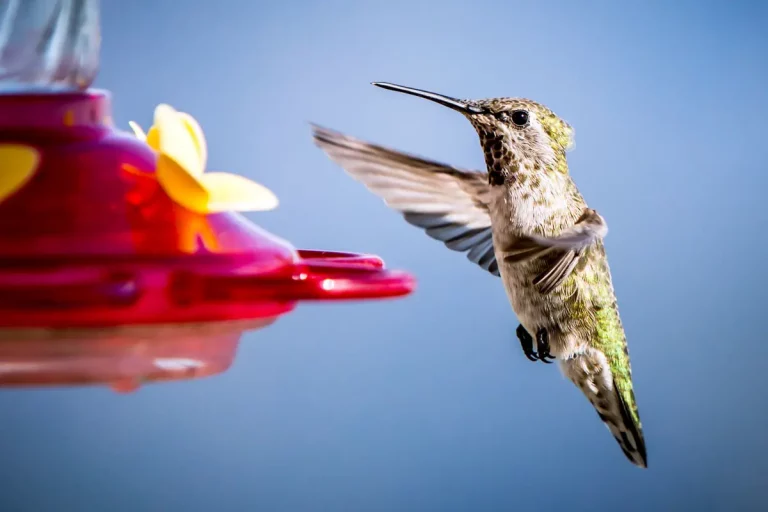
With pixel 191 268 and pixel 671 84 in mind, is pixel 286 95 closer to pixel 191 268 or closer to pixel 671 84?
pixel 671 84

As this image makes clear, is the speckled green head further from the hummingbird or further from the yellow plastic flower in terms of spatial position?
the yellow plastic flower

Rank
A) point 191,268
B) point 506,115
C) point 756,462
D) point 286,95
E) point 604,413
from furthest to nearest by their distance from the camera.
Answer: point 756,462
point 286,95
point 604,413
point 506,115
point 191,268

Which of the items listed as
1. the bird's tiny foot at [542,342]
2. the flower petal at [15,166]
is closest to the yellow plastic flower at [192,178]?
the flower petal at [15,166]

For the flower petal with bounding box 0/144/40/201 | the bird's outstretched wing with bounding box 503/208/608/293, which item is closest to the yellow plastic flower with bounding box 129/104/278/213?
the flower petal with bounding box 0/144/40/201

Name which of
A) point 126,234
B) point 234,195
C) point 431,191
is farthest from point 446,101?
point 126,234

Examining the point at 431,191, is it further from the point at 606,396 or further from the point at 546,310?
the point at 606,396

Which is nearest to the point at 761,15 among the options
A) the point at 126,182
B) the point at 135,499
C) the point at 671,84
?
the point at 671,84
